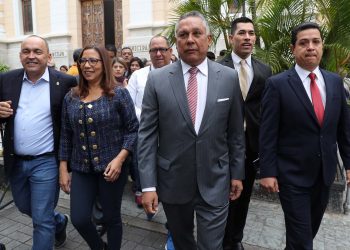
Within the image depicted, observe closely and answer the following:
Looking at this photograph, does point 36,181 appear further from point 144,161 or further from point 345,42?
point 345,42

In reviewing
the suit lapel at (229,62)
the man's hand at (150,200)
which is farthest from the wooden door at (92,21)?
the man's hand at (150,200)

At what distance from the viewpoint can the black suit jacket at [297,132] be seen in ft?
8.26

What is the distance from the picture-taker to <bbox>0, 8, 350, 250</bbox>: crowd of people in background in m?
2.35

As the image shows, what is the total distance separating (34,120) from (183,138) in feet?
4.78

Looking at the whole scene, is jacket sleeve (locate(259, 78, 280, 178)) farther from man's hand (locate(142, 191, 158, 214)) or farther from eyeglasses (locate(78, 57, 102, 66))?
eyeglasses (locate(78, 57, 102, 66))

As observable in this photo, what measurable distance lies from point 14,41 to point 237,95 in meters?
17.1

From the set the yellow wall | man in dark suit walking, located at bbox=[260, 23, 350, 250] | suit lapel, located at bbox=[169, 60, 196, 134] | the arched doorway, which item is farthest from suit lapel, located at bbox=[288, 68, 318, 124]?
the yellow wall

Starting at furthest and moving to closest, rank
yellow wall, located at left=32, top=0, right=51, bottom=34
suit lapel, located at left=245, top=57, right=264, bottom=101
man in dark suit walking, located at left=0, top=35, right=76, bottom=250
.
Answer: yellow wall, located at left=32, top=0, right=51, bottom=34
suit lapel, located at left=245, top=57, right=264, bottom=101
man in dark suit walking, located at left=0, top=35, right=76, bottom=250

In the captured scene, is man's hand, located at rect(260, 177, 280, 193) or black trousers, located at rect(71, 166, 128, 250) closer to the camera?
man's hand, located at rect(260, 177, 280, 193)

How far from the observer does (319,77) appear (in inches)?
104

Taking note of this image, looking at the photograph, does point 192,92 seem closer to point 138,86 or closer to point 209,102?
point 209,102

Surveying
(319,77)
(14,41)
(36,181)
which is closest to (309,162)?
(319,77)

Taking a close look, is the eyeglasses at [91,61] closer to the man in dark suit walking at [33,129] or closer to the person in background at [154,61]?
the man in dark suit walking at [33,129]

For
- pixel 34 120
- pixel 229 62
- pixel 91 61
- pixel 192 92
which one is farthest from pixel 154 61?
pixel 192 92
